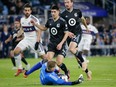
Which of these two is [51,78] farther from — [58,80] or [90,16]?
[90,16]

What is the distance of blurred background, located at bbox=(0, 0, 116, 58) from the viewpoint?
3859cm

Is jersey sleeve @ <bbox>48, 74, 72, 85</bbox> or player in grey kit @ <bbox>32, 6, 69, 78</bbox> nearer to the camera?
jersey sleeve @ <bbox>48, 74, 72, 85</bbox>

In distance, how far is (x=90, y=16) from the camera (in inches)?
1602

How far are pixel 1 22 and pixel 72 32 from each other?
18259mm

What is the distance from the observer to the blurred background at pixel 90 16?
38.6 metres

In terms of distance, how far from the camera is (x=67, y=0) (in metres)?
20.2

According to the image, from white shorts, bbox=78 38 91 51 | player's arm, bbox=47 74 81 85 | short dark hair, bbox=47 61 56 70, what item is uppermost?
short dark hair, bbox=47 61 56 70

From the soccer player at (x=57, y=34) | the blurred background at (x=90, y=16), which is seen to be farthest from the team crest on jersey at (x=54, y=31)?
the blurred background at (x=90, y=16)

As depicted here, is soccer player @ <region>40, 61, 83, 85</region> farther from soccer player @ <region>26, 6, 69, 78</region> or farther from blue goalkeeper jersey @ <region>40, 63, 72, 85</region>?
soccer player @ <region>26, 6, 69, 78</region>

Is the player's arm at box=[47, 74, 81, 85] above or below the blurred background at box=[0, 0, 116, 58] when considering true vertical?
above

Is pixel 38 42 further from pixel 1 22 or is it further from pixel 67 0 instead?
pixel 1 22

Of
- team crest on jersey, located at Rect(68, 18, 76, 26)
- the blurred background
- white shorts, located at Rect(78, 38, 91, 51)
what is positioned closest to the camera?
team crest on jersey, located at Rect(68, 18, 76, 26)

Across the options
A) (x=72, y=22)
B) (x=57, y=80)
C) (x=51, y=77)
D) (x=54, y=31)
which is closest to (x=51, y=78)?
(x=51, y=77)

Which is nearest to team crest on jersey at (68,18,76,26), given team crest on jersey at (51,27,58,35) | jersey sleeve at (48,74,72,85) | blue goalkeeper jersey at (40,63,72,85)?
team crest on jersey at (51,27,58,35)
